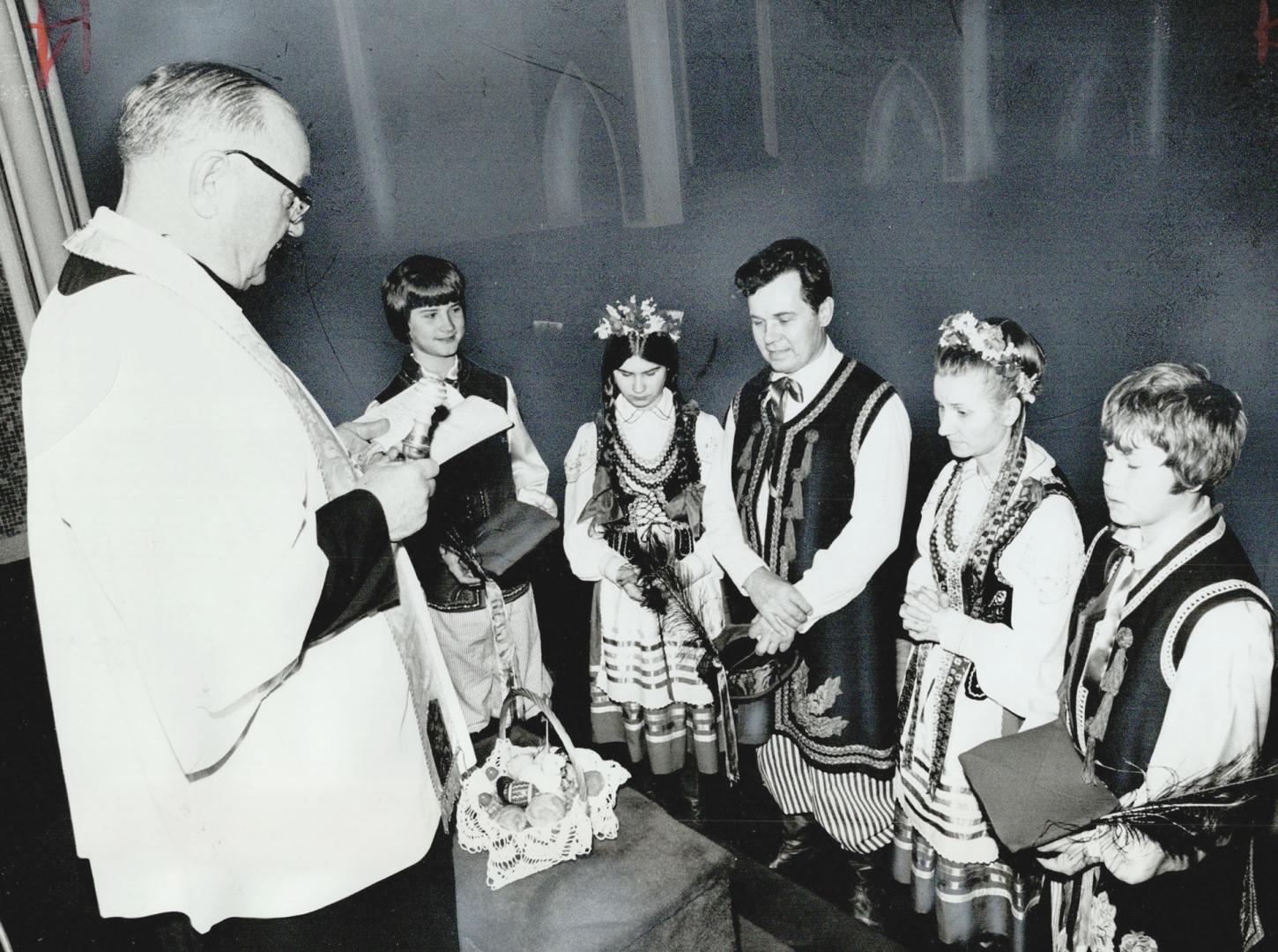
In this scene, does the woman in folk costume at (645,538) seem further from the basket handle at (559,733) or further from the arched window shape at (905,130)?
the arched window shape at (905,130)

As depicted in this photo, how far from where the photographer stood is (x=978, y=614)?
1737 millimetres

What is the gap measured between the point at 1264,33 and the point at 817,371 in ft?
2.92

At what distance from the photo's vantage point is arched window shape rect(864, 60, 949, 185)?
151cm

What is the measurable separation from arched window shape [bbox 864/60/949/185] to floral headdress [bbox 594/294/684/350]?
20.5 inches

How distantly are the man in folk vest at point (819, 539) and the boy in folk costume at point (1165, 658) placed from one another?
1.47 ft

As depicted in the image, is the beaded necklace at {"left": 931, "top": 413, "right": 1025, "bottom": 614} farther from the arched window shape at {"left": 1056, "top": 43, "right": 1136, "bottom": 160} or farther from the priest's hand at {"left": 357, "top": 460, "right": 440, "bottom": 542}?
the priest's hand at {"left": 357, "top": 460, "right": 440, "bottom": 542}

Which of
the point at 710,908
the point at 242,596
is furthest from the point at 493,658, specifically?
the point at 242,596

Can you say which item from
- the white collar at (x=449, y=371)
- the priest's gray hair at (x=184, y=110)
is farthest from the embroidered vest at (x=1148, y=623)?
the priest's gray hair at (x=184, y=110)

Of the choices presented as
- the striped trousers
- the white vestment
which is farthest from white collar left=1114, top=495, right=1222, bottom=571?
the white vestment

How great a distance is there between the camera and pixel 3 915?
2.14m

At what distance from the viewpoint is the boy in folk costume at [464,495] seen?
6.51 feet

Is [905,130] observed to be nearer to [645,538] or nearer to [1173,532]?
[1173,532]

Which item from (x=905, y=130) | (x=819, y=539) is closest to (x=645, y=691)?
(x=819, y=539)

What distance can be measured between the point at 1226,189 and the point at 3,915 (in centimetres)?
283
